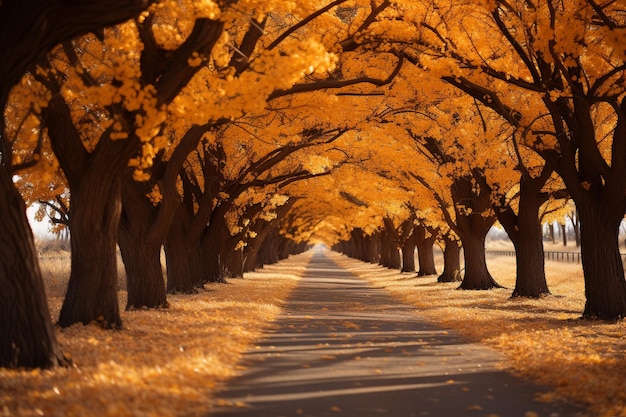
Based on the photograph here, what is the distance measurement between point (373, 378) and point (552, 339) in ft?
16.6

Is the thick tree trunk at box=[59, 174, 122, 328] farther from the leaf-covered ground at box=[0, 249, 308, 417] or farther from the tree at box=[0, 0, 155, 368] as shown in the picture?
the tree at box=[0, 0, 155, 368]

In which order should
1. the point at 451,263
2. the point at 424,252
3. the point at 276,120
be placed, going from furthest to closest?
the point at 424,252, the point at 451,263, the point at 276,120

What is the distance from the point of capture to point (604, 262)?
52.0 feet

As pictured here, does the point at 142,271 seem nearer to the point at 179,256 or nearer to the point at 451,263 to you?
the point at 179,256

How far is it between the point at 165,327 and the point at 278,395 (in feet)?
20.3

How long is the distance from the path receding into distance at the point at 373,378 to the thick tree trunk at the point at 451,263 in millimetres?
19690

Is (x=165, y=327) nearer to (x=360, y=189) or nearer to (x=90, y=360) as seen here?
(x=90, y=360)

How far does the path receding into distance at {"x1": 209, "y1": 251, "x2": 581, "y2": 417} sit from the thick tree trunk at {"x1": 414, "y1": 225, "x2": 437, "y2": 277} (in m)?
26.7

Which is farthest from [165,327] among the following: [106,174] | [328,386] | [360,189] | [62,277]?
[360,189]

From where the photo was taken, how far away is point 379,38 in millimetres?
15703

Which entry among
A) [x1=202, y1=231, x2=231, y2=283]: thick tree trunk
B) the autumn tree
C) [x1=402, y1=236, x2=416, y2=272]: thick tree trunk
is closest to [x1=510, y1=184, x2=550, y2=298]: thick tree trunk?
the autumn tree

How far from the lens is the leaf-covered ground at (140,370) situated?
6.61m

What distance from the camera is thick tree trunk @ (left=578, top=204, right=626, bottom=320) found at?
15734mm

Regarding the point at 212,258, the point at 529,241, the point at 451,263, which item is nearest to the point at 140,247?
the point at 212,258
